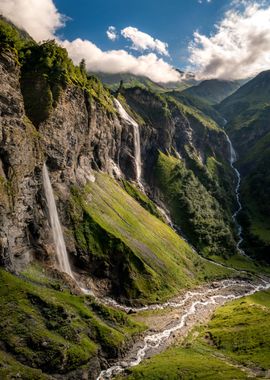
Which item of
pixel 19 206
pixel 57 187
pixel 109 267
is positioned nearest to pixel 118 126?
pixel 57 187

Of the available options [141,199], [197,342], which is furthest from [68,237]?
[141,199]

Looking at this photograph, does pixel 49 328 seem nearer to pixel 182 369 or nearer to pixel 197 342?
pixel 182 369

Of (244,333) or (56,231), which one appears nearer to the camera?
(244,333)

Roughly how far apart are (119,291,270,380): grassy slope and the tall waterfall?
34.0 meters

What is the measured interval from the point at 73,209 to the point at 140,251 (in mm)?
27093

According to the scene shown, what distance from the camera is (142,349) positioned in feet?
254

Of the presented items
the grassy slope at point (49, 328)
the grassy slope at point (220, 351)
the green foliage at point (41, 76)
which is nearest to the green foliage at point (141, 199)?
the green foliage at point (41, 76)

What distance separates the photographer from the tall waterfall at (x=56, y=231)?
314 ft

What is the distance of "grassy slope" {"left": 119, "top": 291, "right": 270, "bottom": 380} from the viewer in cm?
6347

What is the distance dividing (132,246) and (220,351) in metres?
51.6

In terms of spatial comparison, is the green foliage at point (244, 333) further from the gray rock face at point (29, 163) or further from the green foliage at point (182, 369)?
the gray rock face at point (29, 163)

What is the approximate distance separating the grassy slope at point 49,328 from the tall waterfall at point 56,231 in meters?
12.8

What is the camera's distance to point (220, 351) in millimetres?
80062

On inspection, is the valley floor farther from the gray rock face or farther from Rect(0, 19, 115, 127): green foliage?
Rect(0, 19, 115, 127): green foliage
